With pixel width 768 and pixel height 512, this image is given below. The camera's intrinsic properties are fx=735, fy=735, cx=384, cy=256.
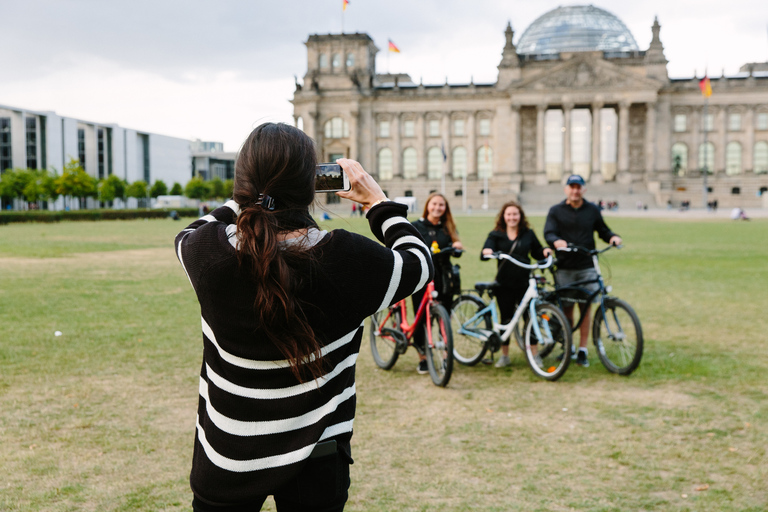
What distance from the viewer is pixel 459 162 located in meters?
93.2

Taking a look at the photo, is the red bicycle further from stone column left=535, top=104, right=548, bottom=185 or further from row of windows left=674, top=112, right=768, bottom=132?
row of windows left=674, top=112, right=768, bottom=132

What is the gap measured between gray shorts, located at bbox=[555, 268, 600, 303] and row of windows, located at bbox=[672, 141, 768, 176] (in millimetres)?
87698

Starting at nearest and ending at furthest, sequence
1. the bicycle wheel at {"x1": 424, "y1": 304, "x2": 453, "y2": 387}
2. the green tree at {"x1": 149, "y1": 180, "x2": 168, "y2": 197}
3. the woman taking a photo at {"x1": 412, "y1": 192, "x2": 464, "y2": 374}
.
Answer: the bicycle wheel at {"x1": 424, "y1": 304, "x2": 453, "y2": 387}, the woman taking a photo at {"x1": 412, "y1": 192, "x2": 464, "y2": 374}, the green tree at {"x1": 149, "y1": 180, "x2": 168, "y2": 197}

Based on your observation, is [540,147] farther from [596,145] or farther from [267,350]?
[267,350]

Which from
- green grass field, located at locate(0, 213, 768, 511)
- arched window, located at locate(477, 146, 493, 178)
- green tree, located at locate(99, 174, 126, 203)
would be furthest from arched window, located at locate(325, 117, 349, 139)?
green grass field, located at locate(0, 213, 768, 511)

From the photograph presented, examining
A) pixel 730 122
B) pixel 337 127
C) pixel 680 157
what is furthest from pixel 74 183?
pixel 730 122

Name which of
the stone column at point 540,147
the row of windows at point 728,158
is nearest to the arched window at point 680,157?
the row of windows at point 728,158

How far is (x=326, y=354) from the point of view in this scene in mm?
2523

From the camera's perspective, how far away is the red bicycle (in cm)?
773

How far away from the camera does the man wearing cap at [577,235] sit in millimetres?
8711

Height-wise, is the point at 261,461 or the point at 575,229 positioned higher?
the point at 575,229

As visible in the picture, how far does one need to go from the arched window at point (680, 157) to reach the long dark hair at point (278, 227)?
310 ft

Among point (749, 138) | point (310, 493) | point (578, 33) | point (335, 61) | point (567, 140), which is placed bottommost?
point (310, 493)

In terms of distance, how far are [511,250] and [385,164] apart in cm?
8707
